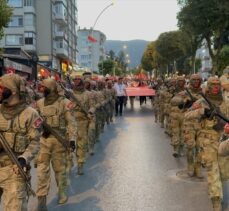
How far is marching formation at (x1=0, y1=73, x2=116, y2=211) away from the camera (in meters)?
5.19

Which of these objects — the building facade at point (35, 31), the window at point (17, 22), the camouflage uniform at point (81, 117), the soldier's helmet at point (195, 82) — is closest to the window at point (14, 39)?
the building facade at point (35, 31)

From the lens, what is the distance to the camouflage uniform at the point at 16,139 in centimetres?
518

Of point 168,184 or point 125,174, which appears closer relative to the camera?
point 168,184

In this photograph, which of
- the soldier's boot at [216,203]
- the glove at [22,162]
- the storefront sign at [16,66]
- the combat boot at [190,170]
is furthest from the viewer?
the storefront sign at [16,66]

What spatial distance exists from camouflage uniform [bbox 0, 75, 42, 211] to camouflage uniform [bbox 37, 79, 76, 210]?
1.82 meters

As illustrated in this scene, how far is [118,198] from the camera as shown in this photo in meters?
7.79

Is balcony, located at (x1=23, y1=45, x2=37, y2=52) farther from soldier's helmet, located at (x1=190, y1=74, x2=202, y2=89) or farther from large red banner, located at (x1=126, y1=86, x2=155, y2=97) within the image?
soldier's helmet, located at (x1=190, y1=74, x2=202, y2=89)

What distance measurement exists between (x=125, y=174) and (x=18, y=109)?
4.71 m

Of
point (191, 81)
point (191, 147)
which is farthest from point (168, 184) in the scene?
point (191, 81)

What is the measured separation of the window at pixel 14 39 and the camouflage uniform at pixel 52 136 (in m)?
59.4

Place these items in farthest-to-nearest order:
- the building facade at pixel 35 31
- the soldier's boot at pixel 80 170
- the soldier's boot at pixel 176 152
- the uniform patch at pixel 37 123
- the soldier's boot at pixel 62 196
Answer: the building facade at pixel 35 31 < the soldier's boot at pixel 176 152 < the soldier's boot at pixel 80 170 < the soldier's boot at pixel 62 196 < the uniform patch at pixel 37 123

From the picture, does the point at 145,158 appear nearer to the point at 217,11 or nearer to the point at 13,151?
the point at 13,151

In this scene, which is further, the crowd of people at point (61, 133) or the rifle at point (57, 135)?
the rifle at point (57, 135)

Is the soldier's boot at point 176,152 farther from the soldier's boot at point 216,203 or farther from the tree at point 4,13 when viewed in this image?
the tree at point 4,13
